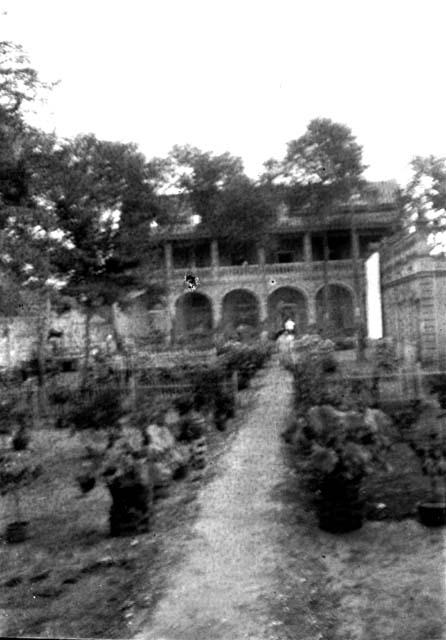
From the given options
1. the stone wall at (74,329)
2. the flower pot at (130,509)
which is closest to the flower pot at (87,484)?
the flower pot at (130,509)

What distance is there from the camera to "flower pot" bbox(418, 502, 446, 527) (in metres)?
3.32

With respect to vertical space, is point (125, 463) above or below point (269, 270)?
below

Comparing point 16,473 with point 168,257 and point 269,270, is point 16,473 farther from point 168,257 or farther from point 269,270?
point 269,270

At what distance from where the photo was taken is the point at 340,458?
366 centimetres

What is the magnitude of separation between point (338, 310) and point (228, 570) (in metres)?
→ 1.60

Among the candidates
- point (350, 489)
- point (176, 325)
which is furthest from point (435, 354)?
point (176, 325)

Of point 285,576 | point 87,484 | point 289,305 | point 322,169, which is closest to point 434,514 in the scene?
point 285,576

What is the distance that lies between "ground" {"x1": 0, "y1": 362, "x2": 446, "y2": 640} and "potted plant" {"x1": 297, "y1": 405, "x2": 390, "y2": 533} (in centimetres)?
10

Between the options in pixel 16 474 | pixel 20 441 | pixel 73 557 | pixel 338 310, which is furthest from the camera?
pixel 20 441

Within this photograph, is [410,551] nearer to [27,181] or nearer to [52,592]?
→ [52,592]

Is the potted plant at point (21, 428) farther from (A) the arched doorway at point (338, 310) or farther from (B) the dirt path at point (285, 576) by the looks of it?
(A) the arched doorway at point (338, 310)

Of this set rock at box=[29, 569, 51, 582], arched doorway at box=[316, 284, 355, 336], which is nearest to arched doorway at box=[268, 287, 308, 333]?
arched doorway at box=[316, 284, 355, 336]

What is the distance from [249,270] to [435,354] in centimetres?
119

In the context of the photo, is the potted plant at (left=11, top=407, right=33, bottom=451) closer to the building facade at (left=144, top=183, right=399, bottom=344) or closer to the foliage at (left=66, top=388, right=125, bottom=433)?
the foliage at (left=66, top=388, right=125, bottom=433)
